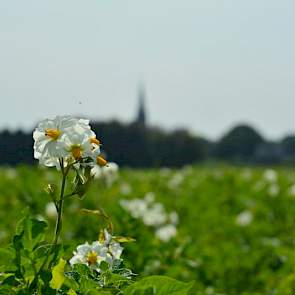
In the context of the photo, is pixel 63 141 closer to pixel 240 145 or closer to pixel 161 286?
pixel 161 286

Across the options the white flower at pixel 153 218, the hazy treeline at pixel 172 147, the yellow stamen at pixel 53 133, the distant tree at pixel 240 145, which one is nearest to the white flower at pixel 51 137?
the yellow stamen at pixel 53 133

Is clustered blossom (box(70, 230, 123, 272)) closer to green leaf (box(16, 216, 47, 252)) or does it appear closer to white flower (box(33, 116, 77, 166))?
green leaf (box(16, 216, 47, 252))

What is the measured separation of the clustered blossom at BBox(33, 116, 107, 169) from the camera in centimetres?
156

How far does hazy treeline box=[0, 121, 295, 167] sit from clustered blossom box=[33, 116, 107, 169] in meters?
6.02

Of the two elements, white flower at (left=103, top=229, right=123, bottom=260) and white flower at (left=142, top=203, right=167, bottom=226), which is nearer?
white flower at (left=103, top=229, right=123, bottom=260)

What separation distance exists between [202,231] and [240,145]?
59.4 meters

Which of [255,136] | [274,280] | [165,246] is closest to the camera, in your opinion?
[165,246]

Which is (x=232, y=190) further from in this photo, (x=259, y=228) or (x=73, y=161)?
(x=73, y=161)

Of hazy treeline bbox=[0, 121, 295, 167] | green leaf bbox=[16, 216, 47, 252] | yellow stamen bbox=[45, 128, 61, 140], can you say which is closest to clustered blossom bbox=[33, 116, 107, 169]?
yellow stamen bbox=[45, 128, 61, 140]

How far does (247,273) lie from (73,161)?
3674 mm

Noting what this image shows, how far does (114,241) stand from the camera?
1.80 m

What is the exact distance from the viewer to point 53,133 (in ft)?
5.20

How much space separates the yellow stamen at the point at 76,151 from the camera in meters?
1.56

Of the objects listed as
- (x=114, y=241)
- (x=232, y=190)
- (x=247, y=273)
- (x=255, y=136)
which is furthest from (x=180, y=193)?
(x=255, y=136)
